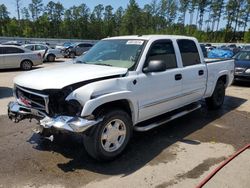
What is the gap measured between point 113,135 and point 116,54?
5.19 feet

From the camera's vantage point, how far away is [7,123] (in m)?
6.48

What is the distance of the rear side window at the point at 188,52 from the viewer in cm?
612

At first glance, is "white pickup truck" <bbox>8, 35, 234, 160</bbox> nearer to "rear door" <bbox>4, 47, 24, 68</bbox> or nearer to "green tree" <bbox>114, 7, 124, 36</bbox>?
"rear door" <bbox>4, 47, 24, 68</bbox>

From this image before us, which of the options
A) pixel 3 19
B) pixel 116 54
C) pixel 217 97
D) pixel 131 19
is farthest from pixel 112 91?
pixel 131 19

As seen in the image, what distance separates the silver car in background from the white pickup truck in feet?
39.3

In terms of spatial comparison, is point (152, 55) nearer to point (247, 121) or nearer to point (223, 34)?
point (247, 121)

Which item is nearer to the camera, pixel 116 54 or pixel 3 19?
pixel 116 54

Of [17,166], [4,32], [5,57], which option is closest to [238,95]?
[17,166]

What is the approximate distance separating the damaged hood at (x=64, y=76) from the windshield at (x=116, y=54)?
0.27 m

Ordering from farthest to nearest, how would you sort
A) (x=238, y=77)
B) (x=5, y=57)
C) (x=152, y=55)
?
(x=5, y=57) < (x=238, y=77) < (x=152, y=55)

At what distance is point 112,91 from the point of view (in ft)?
14.6

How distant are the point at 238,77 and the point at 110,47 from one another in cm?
797

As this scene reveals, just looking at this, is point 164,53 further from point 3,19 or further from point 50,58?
point 3,19

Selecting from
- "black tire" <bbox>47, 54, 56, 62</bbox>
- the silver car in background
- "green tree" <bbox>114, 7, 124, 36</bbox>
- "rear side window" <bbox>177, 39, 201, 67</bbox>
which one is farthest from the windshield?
"green tree" <bbox>114, 7, 124, 36</bbox>
